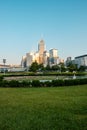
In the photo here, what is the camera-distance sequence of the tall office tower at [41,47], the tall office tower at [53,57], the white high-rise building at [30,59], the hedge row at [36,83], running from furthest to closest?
the tall office tower at [41,47], the white high-rise building at [30,59], the tall office tower at [53,57], the hedge row at [36,83]

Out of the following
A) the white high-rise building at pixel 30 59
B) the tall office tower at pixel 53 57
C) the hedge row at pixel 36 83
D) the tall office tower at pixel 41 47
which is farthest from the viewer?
the tall office tower at pixel 41 47

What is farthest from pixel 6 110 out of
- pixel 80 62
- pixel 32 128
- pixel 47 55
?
pixel 47 55

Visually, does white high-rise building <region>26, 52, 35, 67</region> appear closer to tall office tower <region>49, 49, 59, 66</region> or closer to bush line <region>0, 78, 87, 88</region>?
tall office tower <region>49, 49, 59, 66</region>

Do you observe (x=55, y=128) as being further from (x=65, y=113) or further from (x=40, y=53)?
(x=40, y=53)

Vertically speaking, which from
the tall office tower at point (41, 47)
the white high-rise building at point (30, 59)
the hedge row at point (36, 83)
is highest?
the tall office tower at point (41, 47)

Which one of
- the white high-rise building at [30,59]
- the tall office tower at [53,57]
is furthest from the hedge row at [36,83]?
the white high-rise building at [30,59]

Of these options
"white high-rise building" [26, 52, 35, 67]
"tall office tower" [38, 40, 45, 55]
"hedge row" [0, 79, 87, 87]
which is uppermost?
"tall office tower" [38, 40, 45, 55]

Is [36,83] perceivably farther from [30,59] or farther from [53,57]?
[30,59]

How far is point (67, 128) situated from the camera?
19.6 ft

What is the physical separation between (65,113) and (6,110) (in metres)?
2.25

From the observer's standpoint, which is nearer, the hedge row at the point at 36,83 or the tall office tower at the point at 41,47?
the hedge row at the point at 36,83

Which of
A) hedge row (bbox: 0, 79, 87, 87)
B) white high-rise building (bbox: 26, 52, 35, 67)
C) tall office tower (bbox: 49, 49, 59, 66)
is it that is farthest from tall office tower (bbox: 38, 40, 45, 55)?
hedge row (bbox: 0, 79, 87, 87)

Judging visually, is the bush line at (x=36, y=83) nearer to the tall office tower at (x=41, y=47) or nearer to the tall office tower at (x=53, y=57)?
the tall office tower at (x=53, y=57)

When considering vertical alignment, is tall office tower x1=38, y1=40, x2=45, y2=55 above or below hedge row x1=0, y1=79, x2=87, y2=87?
above
